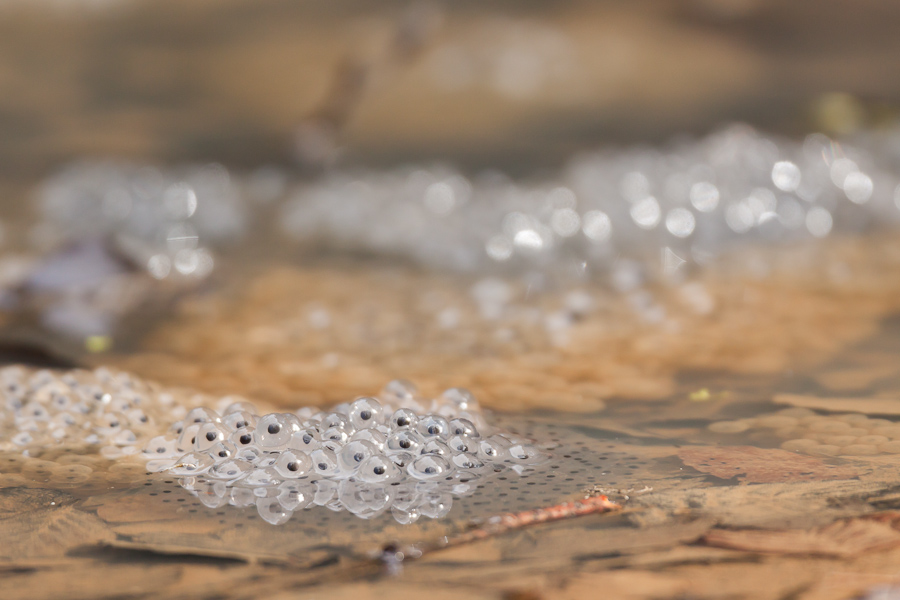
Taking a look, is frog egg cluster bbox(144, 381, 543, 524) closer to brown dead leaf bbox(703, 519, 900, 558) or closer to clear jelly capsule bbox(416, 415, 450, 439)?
clear jelly capsule bbox(416, 415, 450, 439)

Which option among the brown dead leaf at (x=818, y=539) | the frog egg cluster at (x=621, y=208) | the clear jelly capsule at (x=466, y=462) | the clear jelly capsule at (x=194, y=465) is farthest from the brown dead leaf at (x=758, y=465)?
the frog egg cluster at (x=621, y=208)

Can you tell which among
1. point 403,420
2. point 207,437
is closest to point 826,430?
point 403,420

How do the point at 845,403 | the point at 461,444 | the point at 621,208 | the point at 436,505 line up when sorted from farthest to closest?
the point at 621,208
the point at 845,403
the point at 461,444
the point at 436,505

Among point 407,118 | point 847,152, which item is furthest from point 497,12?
point 847,152

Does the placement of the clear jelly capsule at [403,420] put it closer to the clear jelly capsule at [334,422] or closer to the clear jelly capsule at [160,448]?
A: the clear jelly capsule at [334,422]

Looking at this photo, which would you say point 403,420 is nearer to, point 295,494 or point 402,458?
point 402,458

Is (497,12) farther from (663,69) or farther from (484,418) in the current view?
(484,418)
